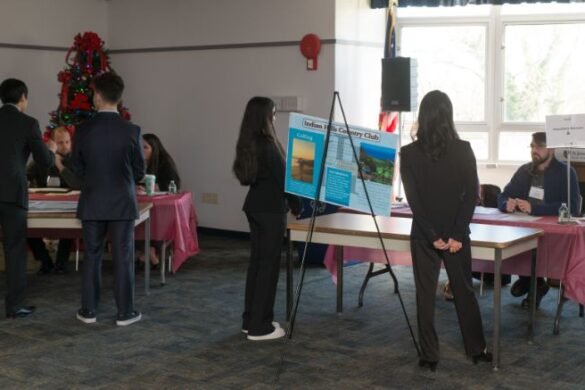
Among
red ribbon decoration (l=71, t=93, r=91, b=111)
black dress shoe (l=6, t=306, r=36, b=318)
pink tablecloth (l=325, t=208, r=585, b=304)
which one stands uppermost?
red ribbon decoration (l=71, t=93, r=91, b=111)

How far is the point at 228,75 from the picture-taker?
29.7ft

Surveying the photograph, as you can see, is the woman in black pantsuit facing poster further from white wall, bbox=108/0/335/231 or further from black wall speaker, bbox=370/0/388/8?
black wall speaker, bbox=370/0/388/8

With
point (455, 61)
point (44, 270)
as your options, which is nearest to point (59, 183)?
point (44, 270)

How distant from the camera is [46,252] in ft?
23.5

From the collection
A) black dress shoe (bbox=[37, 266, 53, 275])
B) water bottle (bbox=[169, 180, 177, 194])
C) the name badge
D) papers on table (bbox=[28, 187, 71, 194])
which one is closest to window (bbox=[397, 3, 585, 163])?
the name badge

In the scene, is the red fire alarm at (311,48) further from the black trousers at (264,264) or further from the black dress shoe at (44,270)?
the black trousers at (264,264)

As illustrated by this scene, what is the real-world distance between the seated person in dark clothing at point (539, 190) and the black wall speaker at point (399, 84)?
206cm

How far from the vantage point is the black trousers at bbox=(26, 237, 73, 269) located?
711 cm

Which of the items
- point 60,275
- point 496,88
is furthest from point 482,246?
point 496,88

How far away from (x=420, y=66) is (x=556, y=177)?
3.67 m

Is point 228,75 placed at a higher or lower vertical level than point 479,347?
higher

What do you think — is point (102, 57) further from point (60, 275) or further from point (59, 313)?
point (59, 313)

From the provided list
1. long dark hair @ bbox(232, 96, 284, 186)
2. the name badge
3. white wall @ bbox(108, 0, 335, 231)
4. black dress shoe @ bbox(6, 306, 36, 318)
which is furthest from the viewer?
white wall @ bbox(108, 0, 335, 231)

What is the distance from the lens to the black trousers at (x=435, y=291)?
14.4 feet
